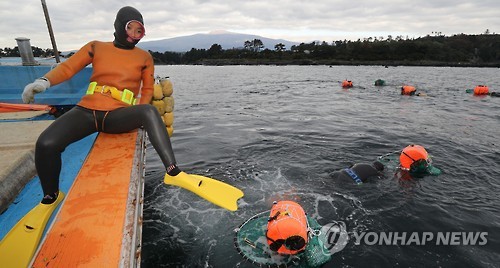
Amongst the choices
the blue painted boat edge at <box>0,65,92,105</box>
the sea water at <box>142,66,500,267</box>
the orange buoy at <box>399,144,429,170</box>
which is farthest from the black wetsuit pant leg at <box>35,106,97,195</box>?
the blue painted boat edge at <box>0,65,92,105</box>

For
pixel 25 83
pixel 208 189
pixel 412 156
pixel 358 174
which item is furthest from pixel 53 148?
pixel 25 83

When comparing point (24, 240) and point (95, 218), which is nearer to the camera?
point (95, 218)

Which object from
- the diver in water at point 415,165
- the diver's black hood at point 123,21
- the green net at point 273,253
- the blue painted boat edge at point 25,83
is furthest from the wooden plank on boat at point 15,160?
the diver in water at point 415,165

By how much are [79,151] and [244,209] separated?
4.12 metres

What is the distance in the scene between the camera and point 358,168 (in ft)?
26.9

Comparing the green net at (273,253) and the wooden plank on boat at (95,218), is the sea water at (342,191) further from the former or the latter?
the wooden plank on boat at (95,218)

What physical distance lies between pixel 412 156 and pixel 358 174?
1912 millimetres

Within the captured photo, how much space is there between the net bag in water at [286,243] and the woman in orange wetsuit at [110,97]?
2068 mm

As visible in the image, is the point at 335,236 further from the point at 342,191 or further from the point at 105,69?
the point at 105,69

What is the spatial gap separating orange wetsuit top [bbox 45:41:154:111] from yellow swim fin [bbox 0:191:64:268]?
1.66m

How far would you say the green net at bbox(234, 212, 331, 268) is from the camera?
4828mm

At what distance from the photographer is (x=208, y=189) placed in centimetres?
381

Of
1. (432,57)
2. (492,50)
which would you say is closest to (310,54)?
(432,57)

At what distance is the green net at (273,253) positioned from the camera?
4828 mm
